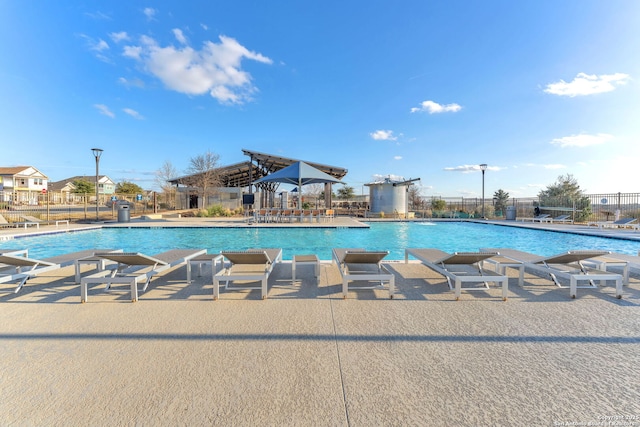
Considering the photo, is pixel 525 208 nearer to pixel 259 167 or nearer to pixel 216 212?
pixel 259 167

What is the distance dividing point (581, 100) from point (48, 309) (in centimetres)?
1743

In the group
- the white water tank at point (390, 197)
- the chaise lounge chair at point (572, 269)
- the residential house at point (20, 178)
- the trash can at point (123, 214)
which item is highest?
the residential house at point (20, 178)

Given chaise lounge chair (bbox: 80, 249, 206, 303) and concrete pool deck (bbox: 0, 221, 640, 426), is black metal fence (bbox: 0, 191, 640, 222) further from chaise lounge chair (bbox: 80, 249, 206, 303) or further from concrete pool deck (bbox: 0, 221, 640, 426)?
concrete pool deck (bbox: 0, 221, 640, 426)

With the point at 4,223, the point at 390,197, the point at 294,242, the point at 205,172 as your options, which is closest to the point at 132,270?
the point at 294,242

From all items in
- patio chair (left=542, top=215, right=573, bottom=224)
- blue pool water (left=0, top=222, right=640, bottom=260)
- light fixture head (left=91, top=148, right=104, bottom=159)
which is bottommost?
blue pool water (left=0, top=222, right=640, bottom=260)

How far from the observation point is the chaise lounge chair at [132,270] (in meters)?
3.22

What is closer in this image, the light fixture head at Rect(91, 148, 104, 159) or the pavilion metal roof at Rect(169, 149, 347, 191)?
the light fixture head at Rect(91, 148, 104, 159)

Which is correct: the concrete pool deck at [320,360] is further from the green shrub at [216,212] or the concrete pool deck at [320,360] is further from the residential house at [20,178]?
the residential house at [20,178]

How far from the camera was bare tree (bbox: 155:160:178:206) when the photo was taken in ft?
91.9

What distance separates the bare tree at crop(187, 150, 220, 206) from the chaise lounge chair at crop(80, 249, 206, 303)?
19.4 m

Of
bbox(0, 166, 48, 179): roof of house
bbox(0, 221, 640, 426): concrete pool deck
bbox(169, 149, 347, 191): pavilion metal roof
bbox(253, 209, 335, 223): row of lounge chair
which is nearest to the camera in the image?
bbox(0, 221, 640, 426): concrete pool deck

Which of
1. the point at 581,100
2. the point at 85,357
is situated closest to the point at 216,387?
the point at 85,357

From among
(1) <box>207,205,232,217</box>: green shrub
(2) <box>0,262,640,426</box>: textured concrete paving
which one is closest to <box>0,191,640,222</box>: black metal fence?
(1) <box>207,205,232,217</box>: green shrub

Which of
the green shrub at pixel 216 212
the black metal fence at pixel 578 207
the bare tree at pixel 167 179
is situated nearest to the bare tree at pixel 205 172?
the bare tree at pixel 167 179
